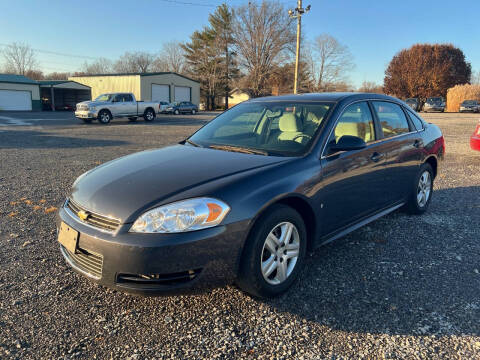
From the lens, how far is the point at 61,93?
44.8m

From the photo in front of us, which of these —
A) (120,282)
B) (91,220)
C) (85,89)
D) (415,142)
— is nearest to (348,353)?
(120,282)

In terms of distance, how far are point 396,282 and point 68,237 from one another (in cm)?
266

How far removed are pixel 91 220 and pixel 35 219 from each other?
250 cm

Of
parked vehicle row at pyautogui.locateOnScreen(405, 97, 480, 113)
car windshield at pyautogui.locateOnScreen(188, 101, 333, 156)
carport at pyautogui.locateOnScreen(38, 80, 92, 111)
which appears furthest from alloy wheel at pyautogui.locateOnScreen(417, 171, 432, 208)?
carport at pyautogui.locateOnScreen(38, 80, 92, 111)

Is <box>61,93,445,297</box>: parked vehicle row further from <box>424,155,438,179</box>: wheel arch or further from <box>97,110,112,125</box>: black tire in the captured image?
<box>97,110,112,125</box>: black tire

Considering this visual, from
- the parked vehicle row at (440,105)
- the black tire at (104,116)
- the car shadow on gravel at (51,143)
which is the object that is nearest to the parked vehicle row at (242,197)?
the car shadow on gravel at (51,143)

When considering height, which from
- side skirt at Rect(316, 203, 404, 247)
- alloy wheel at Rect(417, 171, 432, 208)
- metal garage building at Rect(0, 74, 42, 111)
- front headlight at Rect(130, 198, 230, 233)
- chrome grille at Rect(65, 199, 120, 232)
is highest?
metal garage building at Rect(0, 74, 42, 111)

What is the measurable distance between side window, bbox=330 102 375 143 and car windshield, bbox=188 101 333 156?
7.4 inches

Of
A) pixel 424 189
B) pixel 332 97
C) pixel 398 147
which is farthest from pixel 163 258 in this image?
pixel 424 189

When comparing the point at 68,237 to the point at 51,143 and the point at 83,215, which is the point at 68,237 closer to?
the point at 83,215

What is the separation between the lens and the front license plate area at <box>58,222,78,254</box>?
2.47 metres

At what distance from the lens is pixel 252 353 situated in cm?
219

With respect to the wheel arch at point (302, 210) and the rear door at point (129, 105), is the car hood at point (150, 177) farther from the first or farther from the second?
the rear door at point (129, 105)

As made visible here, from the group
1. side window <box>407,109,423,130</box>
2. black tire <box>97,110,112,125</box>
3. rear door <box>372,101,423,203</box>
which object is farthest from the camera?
black tire <box>97,110,112,125</box>
